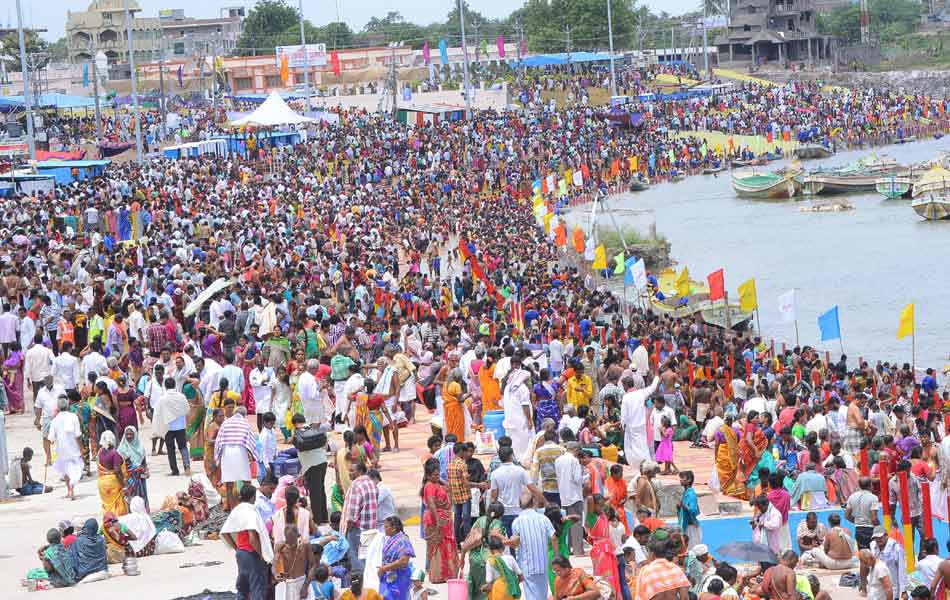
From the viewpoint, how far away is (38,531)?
552 inches

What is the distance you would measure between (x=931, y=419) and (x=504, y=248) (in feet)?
60.3

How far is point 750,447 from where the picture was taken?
584 inches

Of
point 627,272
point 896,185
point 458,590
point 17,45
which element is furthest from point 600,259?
point 17,45

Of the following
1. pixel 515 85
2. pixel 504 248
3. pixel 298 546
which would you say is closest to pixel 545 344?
pixel 298 546

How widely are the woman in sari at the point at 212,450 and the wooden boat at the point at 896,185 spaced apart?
49450 millimetres

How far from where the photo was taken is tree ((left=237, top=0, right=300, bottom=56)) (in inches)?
4599

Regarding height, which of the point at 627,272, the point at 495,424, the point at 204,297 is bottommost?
the point at 627,272

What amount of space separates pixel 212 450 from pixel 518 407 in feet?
10.0

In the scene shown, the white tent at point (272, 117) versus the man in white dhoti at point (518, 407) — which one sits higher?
the white tent at point (272, 117)

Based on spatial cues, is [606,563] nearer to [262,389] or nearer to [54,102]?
[262,389]

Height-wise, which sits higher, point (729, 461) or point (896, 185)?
point (729, 461)

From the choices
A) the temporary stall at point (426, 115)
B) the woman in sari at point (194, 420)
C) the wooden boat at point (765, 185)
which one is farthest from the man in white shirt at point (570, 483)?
the wooden boat at point (765, 185)

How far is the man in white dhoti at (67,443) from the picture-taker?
49.5ft

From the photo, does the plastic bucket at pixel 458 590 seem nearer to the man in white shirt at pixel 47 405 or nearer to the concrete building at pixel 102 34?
the man in white shirt at pixel 47 405
